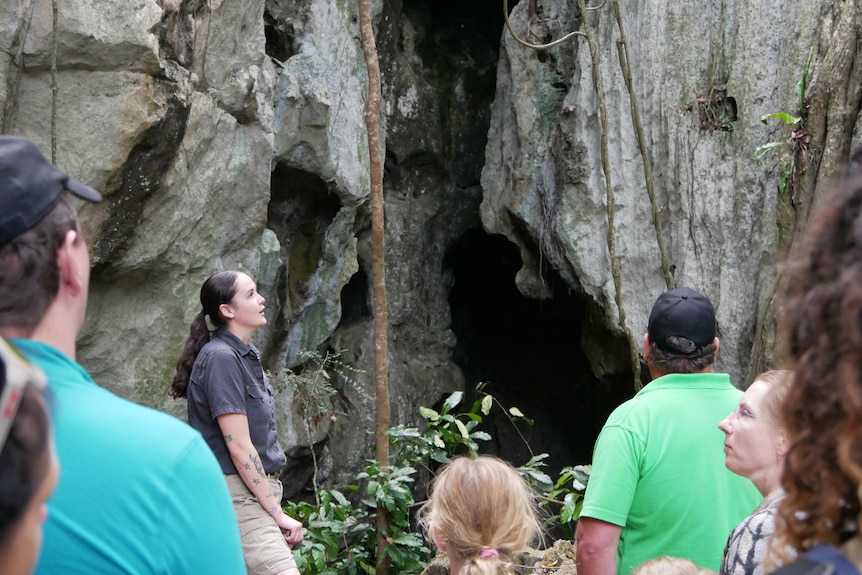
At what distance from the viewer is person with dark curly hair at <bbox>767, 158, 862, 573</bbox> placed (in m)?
0.74

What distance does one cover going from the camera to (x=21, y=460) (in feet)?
2.36

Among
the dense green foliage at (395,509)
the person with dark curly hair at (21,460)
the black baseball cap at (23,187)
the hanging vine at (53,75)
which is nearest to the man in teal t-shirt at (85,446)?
the black baseball cap at (23,187)

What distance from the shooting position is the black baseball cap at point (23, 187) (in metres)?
1.02

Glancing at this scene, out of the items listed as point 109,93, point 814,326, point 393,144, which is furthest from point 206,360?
point 393,144

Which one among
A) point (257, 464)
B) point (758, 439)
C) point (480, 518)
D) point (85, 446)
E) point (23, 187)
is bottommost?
point (257, 464)

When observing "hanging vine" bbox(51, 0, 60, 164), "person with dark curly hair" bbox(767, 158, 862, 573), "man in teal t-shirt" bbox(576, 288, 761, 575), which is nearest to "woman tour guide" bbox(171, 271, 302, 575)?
"man in teal t-shirt" bbox(576, 288, 761, 575)

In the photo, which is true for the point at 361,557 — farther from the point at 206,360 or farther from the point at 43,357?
the point at 43,357

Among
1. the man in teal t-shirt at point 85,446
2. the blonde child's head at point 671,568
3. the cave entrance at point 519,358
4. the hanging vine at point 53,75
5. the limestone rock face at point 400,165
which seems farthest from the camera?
the cave entrance at point 519,358

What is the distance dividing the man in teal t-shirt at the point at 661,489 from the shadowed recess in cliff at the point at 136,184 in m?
3.47

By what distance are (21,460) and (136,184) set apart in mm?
4237

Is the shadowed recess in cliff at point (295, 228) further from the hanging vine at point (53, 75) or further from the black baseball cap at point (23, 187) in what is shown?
the black baseball cap at point (23, 187)

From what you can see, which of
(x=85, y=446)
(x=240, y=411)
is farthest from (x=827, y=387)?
(x=240, y=411)

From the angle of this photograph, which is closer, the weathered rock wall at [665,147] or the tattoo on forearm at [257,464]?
the tattoo on forearm at [257,464]

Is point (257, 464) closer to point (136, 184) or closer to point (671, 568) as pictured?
point (671, 568)
